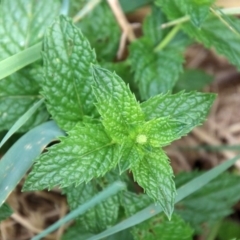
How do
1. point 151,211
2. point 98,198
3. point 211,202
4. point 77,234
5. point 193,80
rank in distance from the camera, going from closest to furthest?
point 98,198
point 151,211
point 77,234
point 211,202
point 193,80

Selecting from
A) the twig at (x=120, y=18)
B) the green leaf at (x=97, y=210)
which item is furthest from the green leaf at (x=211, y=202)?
the twig at (x=120, y=18)

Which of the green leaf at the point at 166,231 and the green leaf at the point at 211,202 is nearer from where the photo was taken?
the green leaf at the point at 166,231

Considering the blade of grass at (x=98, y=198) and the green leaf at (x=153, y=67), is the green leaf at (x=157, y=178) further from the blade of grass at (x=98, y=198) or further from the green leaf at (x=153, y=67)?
the green leaf at (x=153, y=67)

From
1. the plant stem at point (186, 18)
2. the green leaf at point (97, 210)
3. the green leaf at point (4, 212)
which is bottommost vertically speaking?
the green leaf at point (97, 210)

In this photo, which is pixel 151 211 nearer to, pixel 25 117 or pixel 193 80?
pixel 25 117

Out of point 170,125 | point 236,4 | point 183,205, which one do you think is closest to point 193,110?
point 170,125

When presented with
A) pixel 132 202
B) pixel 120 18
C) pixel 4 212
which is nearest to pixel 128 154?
pixel 132 202
